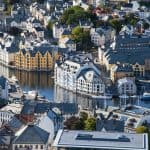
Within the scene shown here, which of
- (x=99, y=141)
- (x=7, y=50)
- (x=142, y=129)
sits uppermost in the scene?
(x=99, y=141)

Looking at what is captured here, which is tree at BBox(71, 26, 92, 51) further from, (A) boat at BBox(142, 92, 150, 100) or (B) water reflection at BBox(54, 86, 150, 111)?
(A) boat at BBox(142, 92, 150, 100)

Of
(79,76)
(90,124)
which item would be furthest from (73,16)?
(90,124)

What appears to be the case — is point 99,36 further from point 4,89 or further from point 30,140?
point 30,140

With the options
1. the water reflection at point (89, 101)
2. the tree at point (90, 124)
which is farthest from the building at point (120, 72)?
the tree at point (90, 124)

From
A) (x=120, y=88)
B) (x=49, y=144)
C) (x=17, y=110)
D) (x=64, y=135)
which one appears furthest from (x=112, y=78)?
(x=64, y=135)

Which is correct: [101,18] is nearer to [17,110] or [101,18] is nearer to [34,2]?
[34,2]
